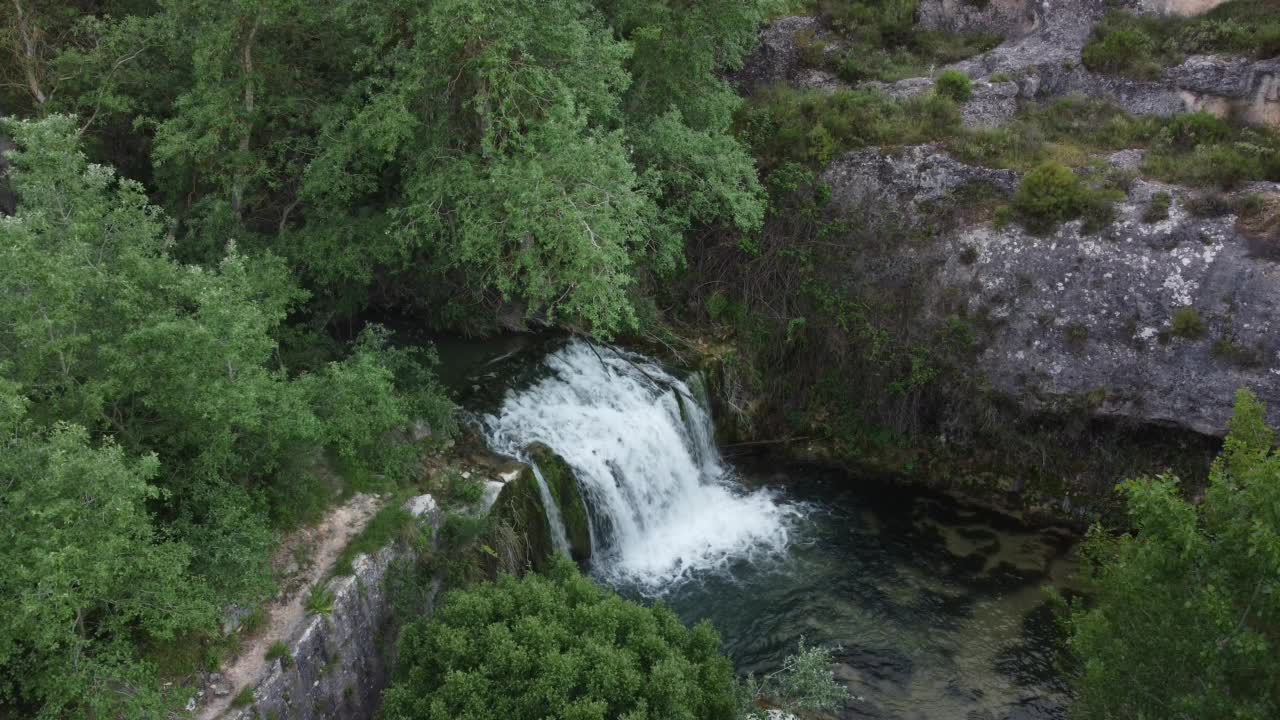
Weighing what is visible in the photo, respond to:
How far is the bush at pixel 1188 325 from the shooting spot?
16703 mm

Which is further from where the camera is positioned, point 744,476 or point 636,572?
point 744,476

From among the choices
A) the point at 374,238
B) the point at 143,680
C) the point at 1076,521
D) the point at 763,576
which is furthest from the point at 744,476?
the point at 143,680

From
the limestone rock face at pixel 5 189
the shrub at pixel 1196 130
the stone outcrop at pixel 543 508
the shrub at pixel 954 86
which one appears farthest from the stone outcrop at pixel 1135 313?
the limestone rock face at pixel 5 189

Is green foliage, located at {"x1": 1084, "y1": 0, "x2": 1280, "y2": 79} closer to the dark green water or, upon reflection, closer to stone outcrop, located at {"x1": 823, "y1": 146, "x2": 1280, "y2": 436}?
stone outcrop, located at {"x1": 823, "y1": 146, "x2": 1280, "y2": 436}

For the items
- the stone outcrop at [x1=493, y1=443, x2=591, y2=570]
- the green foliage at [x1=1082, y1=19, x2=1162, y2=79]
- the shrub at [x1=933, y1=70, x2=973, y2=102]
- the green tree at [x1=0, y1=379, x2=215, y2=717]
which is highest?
the green foliage at [x1=1082, y1=19, x2=1162, y2=79]

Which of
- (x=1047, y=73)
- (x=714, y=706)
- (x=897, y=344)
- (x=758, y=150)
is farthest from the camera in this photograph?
(x=1047, y=73)

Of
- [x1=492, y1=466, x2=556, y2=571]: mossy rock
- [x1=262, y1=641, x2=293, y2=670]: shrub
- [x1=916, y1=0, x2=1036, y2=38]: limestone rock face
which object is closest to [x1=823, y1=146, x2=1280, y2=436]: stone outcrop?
[x1=916, y1=0, x2=1036, y2=38]: limestone rock face

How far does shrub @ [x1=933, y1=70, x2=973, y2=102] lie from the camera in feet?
72.3

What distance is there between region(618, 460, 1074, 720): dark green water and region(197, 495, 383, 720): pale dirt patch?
5546mm

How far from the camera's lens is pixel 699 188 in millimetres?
17688

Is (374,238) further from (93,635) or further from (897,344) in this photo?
(897,344)

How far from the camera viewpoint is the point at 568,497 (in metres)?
15.1

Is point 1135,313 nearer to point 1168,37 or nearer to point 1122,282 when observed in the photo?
point 1122,282

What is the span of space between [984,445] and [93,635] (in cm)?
1600
